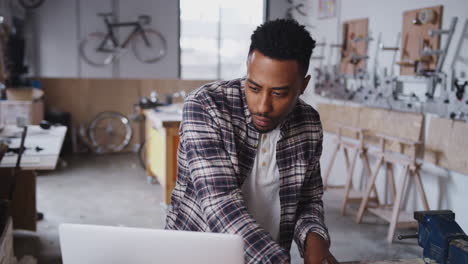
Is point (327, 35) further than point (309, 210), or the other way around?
point (327, 35)

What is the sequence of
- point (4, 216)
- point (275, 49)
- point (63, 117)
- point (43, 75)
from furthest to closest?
1. point (43, 75)
2. point (63, 117)
3. point (4, 216)
4. point (275, 49)

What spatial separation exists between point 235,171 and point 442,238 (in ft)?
1.89

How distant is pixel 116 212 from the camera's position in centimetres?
438

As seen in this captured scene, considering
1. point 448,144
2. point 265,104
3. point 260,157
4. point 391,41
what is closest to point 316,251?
point 260,157

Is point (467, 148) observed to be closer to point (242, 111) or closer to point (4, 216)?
point (242, 111)

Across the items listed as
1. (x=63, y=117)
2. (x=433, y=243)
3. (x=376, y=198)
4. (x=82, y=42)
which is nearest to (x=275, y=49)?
(x=433, y=243)

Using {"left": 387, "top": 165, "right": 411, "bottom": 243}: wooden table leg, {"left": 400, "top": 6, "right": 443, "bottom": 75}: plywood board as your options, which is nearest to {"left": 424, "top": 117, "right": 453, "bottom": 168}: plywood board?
{"left": 387, "top": 165, "right": 411, "bottom": 243}: wooden table leg

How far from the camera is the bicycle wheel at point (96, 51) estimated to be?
7574mm

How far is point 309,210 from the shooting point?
1.41 meters

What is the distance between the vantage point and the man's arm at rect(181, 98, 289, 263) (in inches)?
43.7

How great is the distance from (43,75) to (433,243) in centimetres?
745

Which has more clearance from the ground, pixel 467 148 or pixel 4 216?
pixel 467 148

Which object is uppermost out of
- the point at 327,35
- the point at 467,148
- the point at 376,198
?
the point at 327,35

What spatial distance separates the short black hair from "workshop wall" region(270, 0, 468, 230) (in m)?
2.99
